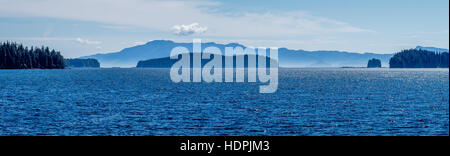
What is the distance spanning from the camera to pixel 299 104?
68.3m

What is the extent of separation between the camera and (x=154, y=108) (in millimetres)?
62312
